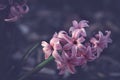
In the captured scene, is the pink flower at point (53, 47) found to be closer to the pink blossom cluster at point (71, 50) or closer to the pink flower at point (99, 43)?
the pink blossom cluster at point (71, 50)

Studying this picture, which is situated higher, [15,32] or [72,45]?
[15,32]

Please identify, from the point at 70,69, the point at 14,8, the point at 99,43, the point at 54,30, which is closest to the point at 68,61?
the point at 70,69

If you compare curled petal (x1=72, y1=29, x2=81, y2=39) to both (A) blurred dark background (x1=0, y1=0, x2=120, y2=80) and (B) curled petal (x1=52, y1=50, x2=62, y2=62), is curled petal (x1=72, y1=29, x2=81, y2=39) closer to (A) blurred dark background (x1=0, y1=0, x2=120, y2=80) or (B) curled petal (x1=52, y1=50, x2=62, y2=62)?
(B) curled petal (x1=52, y1=50, x2=62, y2=62)

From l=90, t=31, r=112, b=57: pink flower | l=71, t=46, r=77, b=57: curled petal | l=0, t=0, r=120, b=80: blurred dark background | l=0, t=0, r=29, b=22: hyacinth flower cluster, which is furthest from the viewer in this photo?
l=0, t=0, r=120, b=80: blurred dark background

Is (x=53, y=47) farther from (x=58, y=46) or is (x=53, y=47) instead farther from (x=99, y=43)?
(x=99, y=43)

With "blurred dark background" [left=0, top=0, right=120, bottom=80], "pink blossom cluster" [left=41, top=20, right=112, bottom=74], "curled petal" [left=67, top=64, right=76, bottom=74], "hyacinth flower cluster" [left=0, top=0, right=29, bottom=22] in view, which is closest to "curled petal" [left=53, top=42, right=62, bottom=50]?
"pink blossom cluster" [left=41, top=20, right=112, bottom=74]

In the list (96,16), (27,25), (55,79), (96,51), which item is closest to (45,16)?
(27,25)

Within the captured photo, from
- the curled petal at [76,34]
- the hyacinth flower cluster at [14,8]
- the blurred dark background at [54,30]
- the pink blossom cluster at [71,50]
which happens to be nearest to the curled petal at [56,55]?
the pink blossom cluster at [71,50]

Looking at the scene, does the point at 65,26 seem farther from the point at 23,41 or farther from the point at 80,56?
the point at 80,56
